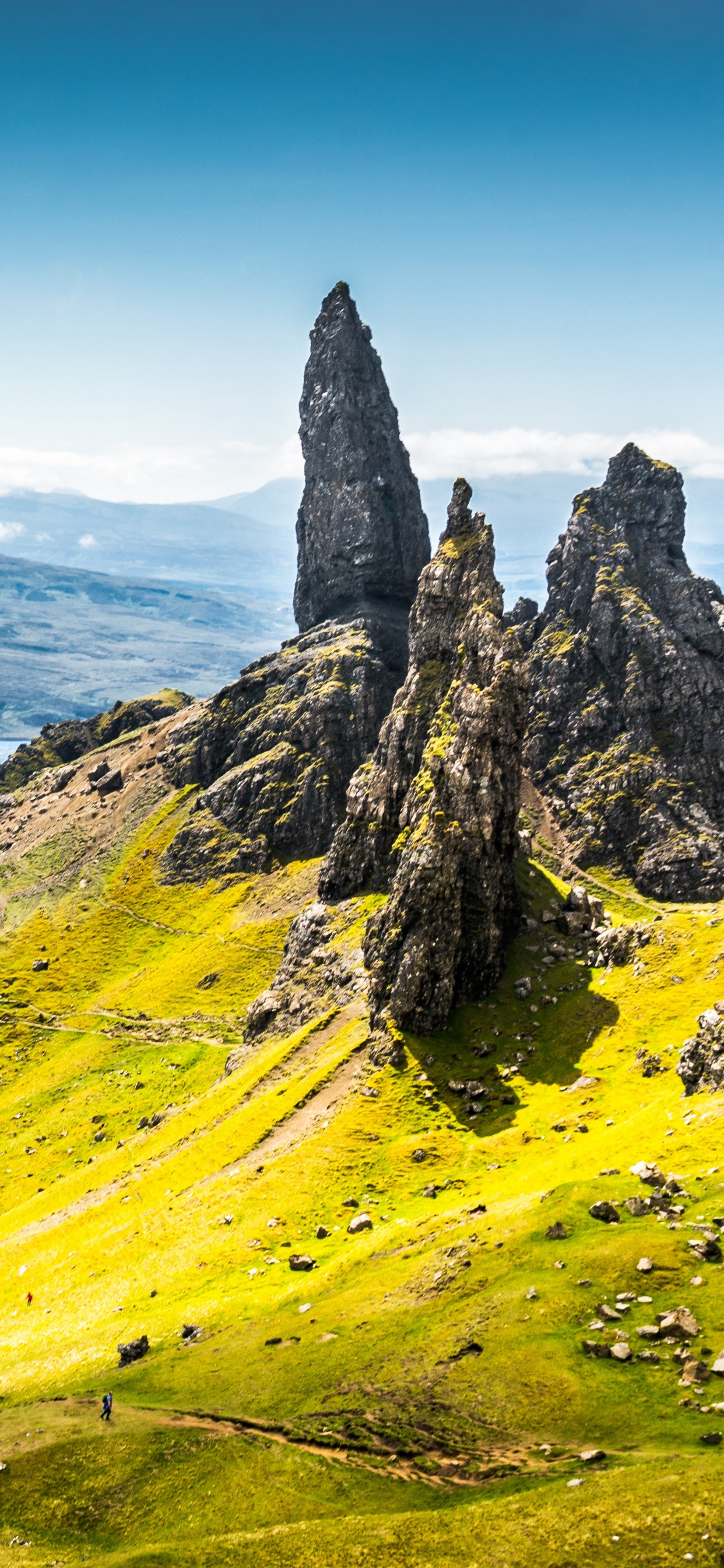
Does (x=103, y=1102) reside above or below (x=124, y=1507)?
below

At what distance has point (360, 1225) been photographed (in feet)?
328

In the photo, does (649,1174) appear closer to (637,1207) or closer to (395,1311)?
(637,1207)

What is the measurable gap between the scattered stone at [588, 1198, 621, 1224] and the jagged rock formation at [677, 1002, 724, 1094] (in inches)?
808

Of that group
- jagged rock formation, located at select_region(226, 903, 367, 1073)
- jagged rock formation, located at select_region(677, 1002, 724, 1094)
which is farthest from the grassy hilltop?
jagged rock formation, located at select_region(226, 903, 367, 1073)

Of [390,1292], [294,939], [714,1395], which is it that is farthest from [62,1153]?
[714,1395]

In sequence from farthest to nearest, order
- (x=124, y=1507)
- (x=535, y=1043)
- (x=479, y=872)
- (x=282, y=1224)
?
(x=479, y=872)
(x=535, y=1043)
(x=282, y=1224)
(x=124, y=1507)

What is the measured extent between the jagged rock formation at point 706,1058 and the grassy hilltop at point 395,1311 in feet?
9.13

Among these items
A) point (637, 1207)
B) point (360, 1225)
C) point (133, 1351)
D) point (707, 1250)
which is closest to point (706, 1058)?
point (637, 1207)

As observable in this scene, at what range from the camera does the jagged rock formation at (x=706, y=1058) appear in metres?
94.7

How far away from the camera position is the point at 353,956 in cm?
16438

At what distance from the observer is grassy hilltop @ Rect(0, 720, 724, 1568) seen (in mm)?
54125

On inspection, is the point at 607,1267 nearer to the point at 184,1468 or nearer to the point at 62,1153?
the point at 184,1468

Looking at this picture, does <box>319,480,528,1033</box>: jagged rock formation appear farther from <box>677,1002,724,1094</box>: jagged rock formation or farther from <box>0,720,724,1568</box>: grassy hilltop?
<box>677,1002,724,1094</box>: jagged rock formation

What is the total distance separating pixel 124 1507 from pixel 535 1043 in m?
74.9
